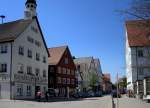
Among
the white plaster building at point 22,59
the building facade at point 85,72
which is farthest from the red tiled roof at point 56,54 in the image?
the building facade at point 85,72

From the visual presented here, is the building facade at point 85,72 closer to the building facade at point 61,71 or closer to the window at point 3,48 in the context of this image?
the building facade at point 61,71

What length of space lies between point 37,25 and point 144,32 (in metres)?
46.1

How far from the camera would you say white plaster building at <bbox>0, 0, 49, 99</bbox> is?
5009cm

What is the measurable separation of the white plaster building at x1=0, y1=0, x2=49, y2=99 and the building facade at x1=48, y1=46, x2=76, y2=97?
405 inches

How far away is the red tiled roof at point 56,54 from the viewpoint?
7548cm

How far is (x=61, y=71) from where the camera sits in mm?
76625

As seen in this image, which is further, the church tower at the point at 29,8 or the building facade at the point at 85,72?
the building facade at the point at 85,72

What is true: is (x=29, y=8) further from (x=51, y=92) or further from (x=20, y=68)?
(x=20, y=68)

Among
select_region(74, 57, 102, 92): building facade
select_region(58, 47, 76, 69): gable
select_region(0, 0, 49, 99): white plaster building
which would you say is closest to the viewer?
select_region(0, 0, 49, 99): white plaster building

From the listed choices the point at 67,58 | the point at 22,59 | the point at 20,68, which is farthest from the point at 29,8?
the point at 67,58

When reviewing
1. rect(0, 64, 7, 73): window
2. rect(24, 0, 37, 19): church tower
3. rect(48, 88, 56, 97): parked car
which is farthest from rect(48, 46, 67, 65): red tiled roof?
rect(0, 64, 7, 73): window

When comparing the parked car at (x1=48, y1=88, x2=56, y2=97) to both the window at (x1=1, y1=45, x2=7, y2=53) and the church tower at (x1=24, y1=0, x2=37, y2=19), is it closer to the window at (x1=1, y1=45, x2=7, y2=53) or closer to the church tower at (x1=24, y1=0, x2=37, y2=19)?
the church tower at (x1=24, y1=0, x2=37, y2=19)

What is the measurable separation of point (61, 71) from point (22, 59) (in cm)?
2413

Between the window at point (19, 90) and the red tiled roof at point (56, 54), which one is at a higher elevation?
the red tiled roof at point (56, 54)
